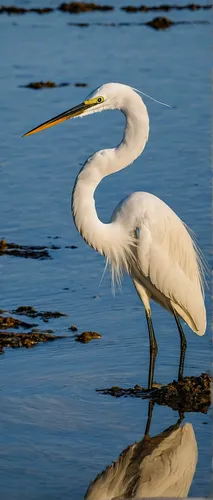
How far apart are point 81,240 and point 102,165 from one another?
9.89 feet

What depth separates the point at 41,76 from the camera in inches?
598

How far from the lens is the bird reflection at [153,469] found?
5.37 metres

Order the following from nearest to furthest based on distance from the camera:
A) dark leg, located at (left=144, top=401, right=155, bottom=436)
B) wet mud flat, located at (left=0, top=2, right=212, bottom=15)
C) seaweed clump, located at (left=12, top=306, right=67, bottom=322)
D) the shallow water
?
1. the shallow water
2. dark leg, located at (left=144, top=401, right=155, bottom=436)
3. seaweed clump, located at (left=12, top=306, right=67, bottom=322)
4. wet mud flat, located at (left=0, top=2, right=212, bottom=15)

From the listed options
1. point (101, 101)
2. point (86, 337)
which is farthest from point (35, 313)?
point (101, 101)

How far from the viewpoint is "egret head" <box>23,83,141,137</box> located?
6121 millimetres

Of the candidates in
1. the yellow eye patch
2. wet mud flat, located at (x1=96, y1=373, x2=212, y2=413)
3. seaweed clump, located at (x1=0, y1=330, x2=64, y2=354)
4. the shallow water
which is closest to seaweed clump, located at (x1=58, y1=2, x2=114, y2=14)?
the shallow water

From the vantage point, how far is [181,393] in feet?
21.0

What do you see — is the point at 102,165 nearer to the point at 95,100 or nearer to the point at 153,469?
the point at 95,100

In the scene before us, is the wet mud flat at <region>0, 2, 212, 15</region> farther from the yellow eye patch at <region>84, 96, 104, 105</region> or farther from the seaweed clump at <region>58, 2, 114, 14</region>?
the yellow eye patch at <region>84, 96, 104, 105</region>

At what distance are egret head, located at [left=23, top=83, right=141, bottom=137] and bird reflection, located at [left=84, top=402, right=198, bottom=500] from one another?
5.71 ft

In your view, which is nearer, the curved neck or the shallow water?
the shallow water

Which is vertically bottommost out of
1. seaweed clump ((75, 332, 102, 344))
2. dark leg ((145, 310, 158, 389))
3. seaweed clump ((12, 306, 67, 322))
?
seaweed clump ((12, 306, 67, 322))

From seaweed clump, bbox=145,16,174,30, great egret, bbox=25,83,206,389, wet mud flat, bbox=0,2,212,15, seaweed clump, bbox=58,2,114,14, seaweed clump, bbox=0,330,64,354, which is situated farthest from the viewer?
seaweed clump, bbox=58,2,114,14

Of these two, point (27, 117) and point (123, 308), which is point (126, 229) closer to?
point (123, 308)
